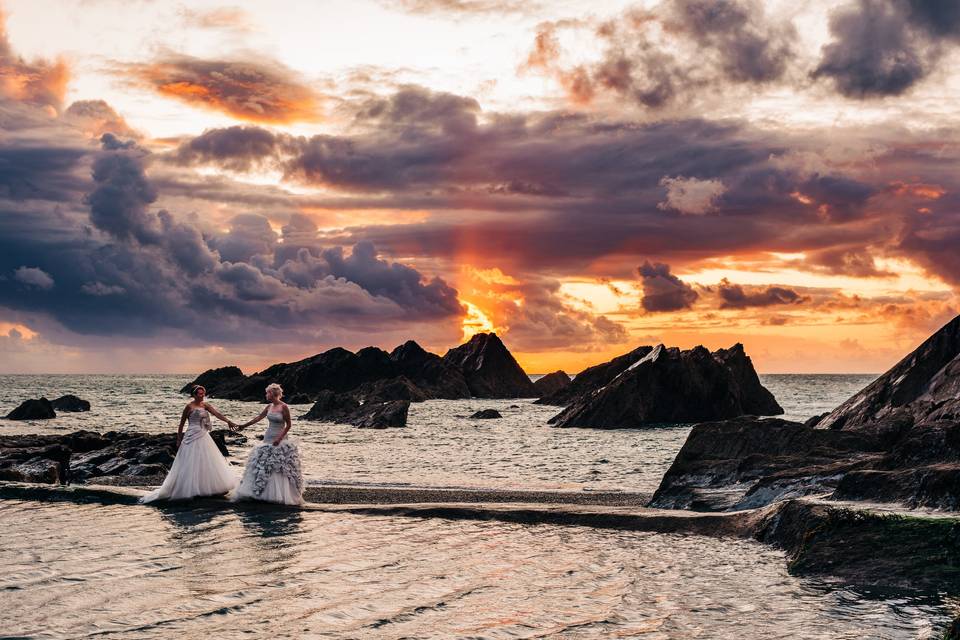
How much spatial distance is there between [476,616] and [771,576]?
161 inches

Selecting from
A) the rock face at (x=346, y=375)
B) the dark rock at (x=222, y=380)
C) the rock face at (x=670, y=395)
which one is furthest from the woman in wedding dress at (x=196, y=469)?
the dark rock at (x=222, y=380)

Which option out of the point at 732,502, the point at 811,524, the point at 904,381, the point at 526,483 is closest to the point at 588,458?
the point at 526,483

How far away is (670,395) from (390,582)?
5184 cm

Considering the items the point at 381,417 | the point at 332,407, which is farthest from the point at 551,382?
the point at 381,417

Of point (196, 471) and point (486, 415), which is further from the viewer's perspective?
point (486, 415)

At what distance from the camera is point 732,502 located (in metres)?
16.0

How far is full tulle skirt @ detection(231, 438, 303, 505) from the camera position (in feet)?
53.6

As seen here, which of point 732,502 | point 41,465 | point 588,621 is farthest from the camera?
point 41,465

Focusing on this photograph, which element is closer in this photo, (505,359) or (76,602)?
(76,602)

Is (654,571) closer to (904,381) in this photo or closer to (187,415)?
(187,415)

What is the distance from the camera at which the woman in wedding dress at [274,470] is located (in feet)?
53.6

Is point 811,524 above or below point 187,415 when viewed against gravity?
below

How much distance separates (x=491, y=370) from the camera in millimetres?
118750

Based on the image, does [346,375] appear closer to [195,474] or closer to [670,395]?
[670,395]
